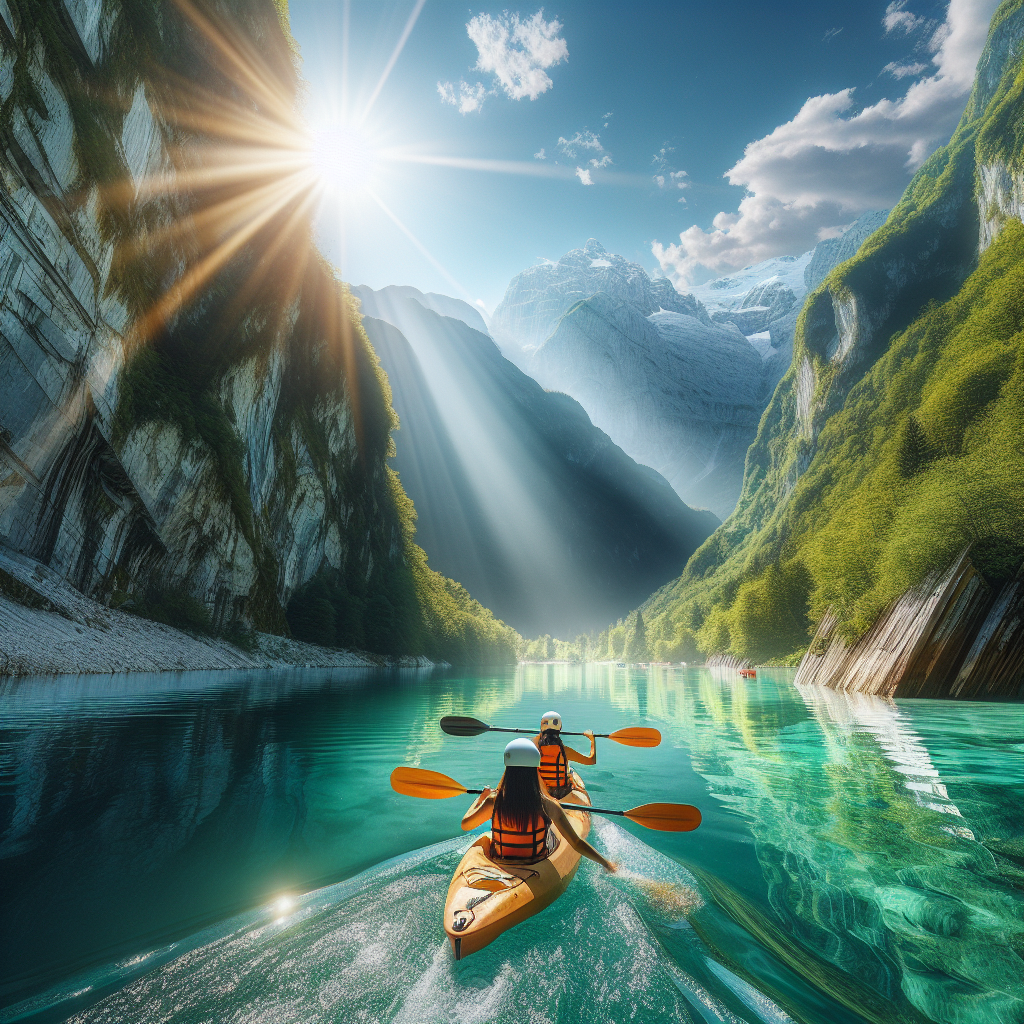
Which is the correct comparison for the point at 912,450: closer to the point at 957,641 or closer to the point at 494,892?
the point at 957,641

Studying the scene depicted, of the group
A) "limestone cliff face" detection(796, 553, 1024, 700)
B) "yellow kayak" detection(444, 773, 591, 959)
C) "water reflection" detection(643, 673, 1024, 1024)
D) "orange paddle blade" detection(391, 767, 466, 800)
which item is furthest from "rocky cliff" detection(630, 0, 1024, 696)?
"yellow kayak" detection(444, 773, 591, 959)

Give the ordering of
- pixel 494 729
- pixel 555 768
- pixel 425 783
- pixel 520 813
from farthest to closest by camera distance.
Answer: pixel 494 729
pixel 555 768
pixel 425 783
pixel 520 813

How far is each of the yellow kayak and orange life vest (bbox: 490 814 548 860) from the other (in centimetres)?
9

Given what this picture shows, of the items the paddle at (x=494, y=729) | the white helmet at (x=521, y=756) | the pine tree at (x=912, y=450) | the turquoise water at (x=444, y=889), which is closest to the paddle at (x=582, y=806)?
the turquoise water at (x=444, y=889)

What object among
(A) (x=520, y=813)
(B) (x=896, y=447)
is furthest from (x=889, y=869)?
(B) (x=896, y=447)

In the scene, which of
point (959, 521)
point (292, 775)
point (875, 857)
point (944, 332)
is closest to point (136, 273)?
point (292, 775)

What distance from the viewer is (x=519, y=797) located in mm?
6188

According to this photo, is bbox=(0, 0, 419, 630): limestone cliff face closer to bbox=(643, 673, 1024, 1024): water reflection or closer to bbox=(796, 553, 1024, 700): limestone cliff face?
bbox=(643, 673, 1024, 1024): water reflection

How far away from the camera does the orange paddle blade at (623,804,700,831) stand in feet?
23.1

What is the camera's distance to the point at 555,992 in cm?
427

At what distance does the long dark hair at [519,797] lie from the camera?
6121 millimetres

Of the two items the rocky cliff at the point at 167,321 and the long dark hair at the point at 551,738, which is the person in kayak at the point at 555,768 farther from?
the rocky cliff at the point at 167,321

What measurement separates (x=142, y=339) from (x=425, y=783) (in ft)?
119

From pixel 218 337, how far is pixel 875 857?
46076mm
